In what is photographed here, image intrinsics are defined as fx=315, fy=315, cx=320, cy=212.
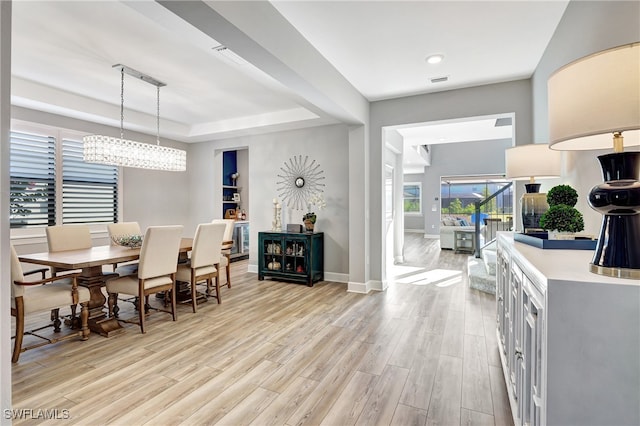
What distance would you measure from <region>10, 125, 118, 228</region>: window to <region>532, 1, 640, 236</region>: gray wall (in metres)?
6.03

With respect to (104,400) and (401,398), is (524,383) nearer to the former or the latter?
(401,398)

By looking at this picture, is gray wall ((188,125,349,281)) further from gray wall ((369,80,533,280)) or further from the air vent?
the air vent

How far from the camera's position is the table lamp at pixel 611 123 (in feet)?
2.83

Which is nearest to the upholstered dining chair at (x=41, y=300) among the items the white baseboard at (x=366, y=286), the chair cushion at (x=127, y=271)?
the chair cushion at (x=127, y=271)

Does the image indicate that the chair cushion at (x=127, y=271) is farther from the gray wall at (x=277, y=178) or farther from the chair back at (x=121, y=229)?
the gray wall at (x=277, y=178)

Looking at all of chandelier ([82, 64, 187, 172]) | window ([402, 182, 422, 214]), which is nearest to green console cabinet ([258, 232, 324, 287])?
chandelier ([82, 64, 187, 172])

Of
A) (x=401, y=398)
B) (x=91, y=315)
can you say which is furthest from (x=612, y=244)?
(x=91, y=315)

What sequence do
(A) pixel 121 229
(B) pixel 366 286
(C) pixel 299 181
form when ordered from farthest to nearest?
1. (C) pixel 299 181
2. (B) pixel 366 286
3. (A) pixel 121 229

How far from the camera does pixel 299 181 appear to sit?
5.36 metres

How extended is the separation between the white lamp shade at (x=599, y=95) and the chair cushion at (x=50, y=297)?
3569mm

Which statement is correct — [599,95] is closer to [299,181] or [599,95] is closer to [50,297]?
[50,297]

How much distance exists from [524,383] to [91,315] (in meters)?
3.59

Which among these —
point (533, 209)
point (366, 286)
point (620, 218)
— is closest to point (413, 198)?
point (366, 286)

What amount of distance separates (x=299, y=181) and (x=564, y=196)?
4006 millimetres
